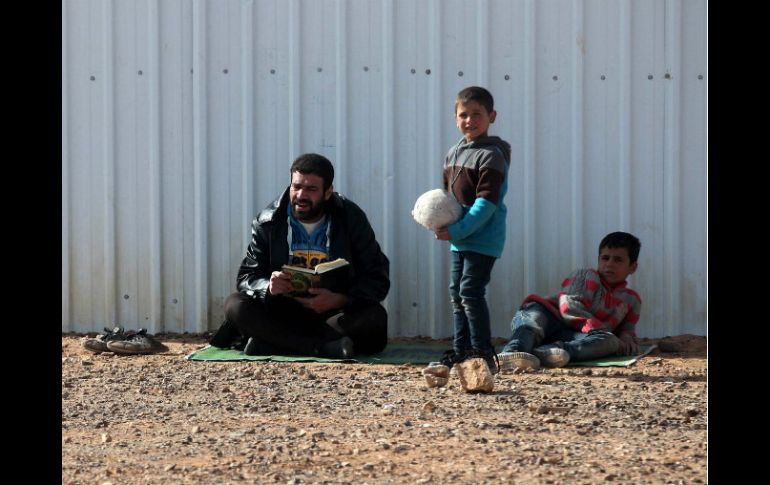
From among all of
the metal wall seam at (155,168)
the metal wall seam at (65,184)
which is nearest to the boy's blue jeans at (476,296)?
the metal wall seam at (155,168)

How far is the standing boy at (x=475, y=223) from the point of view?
5.62 m

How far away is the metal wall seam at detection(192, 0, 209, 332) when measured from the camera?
7.18m

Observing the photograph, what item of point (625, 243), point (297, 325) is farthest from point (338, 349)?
point (625, 243)

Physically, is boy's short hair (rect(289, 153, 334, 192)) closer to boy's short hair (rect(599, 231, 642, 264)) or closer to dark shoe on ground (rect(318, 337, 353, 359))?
dark shoe on ground (rect(318, 337, 353, 359))

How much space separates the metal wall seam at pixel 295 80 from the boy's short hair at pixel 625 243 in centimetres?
201

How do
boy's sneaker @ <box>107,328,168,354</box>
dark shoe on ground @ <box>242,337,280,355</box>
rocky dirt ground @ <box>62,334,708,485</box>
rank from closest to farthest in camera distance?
rocky dirt ground @ <box>62,334,708,485</box>, dark shoe on ground @ <box>242,337,280,355</box>, boy's sneaker @ <box>107,328,168,354</box>

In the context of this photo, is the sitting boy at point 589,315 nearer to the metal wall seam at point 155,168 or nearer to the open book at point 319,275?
the open book at point 319,275

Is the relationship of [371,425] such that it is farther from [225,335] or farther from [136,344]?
[136,344]

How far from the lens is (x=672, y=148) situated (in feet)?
23.3

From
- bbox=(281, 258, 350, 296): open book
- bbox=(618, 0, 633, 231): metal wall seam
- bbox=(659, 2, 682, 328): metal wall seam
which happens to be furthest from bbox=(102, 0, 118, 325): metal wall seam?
bbox=(659, 2, 682, 328): metal wall seam

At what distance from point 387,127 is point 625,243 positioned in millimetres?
1653

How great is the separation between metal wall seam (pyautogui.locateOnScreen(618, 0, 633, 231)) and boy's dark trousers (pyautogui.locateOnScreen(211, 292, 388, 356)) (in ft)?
5.87

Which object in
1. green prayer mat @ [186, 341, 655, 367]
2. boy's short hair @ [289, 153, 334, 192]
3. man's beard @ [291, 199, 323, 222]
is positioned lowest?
green prayer mat @ [186, 341, 655, 367]

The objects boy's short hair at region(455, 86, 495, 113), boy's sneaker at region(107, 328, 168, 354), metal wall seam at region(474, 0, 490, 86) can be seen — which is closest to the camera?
boy's short hair at region(455, 86, 495, 113)
